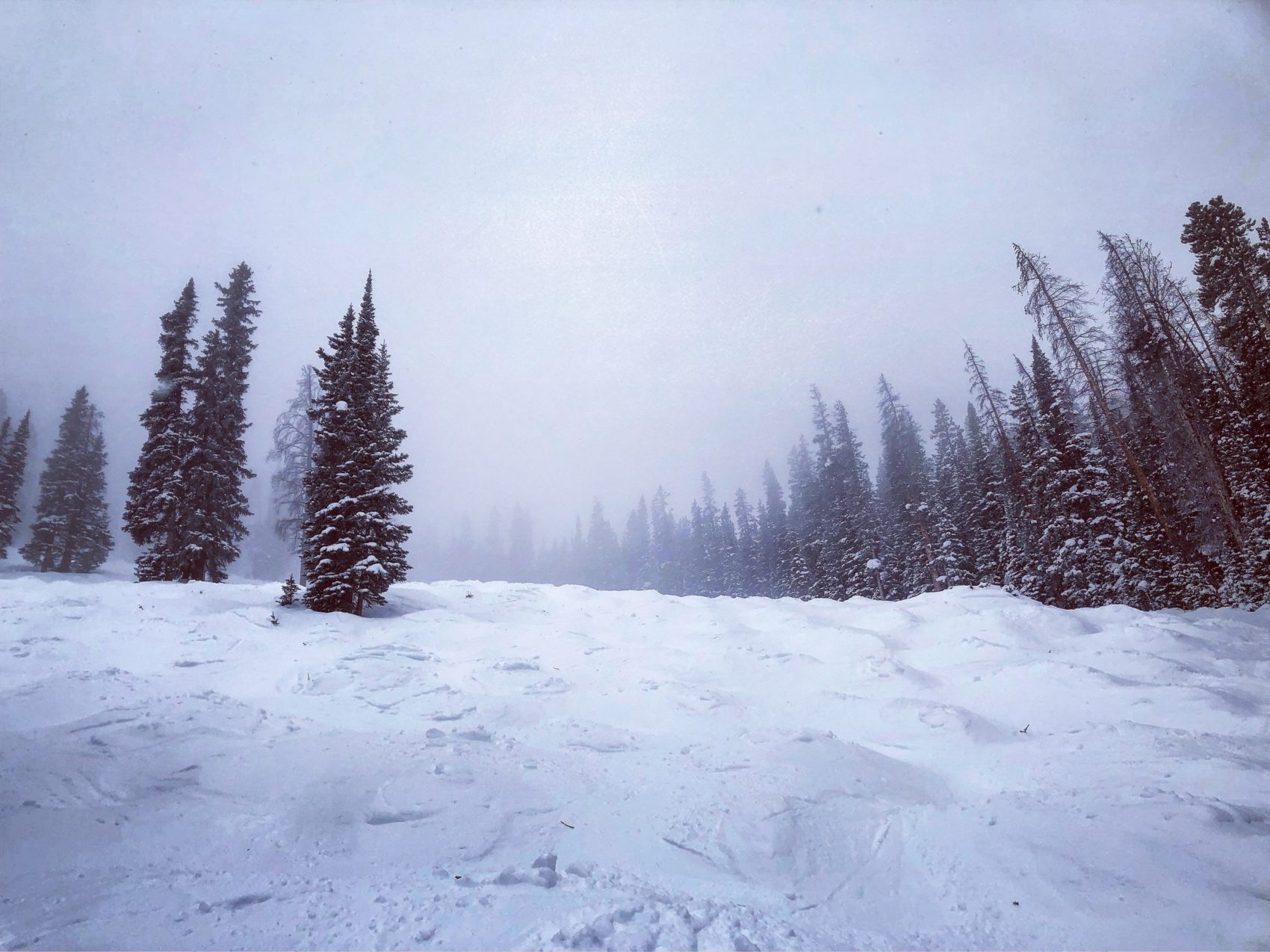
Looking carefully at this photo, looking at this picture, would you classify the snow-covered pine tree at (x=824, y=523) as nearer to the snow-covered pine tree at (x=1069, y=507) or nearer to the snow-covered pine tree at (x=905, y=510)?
the snow-covered pine tree at (x=905, y=510)

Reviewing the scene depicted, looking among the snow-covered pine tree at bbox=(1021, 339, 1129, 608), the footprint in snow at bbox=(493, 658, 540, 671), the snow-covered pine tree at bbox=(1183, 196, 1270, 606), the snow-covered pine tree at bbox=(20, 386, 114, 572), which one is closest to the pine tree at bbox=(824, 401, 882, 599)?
the snow-covered pine tree at bbox=(1021, 339, 1129, 608)

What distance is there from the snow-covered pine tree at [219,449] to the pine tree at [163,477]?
0.73ft

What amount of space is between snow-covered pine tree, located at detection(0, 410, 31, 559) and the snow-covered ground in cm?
3674

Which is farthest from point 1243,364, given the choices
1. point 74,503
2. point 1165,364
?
Result: point 74,503

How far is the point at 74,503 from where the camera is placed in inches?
1398

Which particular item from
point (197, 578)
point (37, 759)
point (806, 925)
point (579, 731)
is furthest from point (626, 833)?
point (197, 578)

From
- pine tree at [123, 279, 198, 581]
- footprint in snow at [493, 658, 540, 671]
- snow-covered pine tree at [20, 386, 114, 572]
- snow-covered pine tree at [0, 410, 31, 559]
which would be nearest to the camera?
footprint in snow at [493, 658, 540, 671]

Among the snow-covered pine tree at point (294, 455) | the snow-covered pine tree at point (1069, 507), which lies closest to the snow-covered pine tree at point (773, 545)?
the snow-covered pine tree at point (1069, 507)

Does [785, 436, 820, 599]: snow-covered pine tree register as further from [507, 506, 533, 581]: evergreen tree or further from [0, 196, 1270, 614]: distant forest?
[507, 506, 533, 581]: evergreen tree

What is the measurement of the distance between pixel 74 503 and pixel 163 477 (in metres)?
24.2

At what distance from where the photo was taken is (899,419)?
41.1m

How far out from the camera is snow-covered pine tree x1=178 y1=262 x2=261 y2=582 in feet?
68.8

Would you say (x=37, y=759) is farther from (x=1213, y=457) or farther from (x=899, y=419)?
(x=899, y=419)

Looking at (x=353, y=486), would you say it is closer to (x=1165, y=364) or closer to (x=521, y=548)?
(x=1165, y=364)
